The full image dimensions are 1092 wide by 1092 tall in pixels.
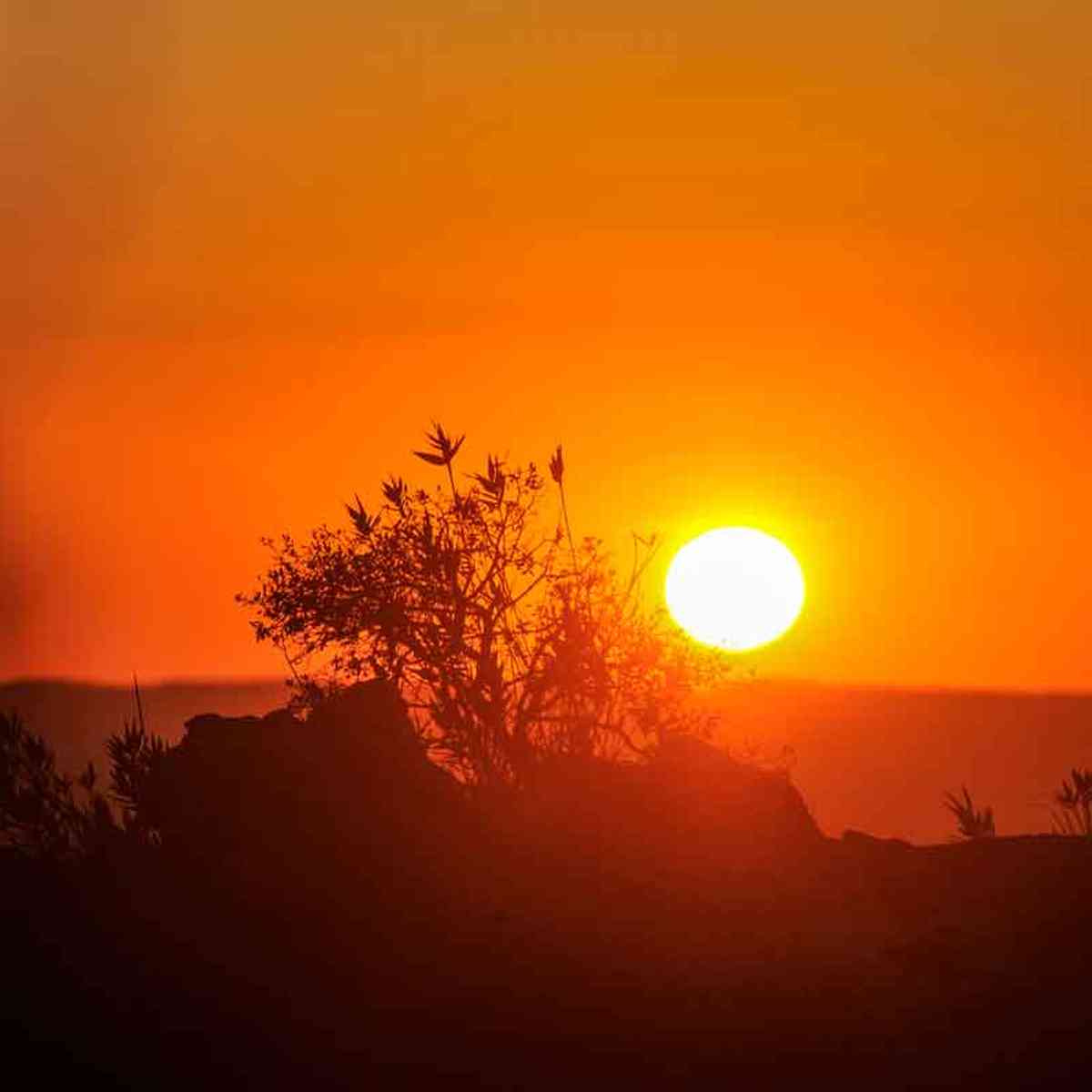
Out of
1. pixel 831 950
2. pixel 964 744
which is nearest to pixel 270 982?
pixel 831 950

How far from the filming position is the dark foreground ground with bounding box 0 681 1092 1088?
1703cm

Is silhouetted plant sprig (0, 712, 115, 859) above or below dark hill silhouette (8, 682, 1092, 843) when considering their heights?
below

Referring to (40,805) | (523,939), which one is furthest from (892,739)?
(523,939)

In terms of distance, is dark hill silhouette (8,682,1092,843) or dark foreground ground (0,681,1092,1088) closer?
dark foreground ground (0,681,1092,1088)

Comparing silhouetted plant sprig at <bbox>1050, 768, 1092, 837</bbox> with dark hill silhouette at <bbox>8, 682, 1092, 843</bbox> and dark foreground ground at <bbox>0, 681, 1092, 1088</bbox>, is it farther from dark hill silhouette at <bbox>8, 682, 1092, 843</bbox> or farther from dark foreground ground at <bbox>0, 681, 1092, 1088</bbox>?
dark hill silhouette at <bbox>8, 682, 1092, 843</bbox>

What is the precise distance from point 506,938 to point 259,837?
2618mm

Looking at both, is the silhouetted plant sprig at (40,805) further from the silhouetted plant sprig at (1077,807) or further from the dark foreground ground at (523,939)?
the silhouetted plant sprig at (1077,807)

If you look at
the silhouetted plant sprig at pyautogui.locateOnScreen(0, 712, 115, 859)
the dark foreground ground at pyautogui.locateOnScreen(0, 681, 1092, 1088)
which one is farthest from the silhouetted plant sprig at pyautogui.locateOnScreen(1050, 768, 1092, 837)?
the silhouetted plant sprig at pyautogui.locateOnScreen(0, 712, 115, 859)

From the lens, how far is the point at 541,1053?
17.0m

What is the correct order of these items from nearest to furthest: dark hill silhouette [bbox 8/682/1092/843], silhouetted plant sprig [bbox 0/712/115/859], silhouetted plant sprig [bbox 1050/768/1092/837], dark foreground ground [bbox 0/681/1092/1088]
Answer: dark foreground ground [bbox 0/681/1092/1088] < silhouetted plant sprig [bbox 0/712/115/859] < silhouetted plant sprig [bbox 1050/768/1092/837] < dark hill silhouette [bbox 8/682/1092/843]

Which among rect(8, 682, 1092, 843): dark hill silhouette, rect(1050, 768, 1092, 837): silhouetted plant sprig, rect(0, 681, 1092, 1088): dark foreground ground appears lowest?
rect(0, 681, 1092, 1088): dark foreground ground

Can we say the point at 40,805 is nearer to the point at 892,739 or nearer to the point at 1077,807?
the point at 1077,807

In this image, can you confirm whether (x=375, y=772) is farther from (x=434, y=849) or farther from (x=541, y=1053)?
(x=541, y=1053)

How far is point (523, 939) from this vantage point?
18.1 m
